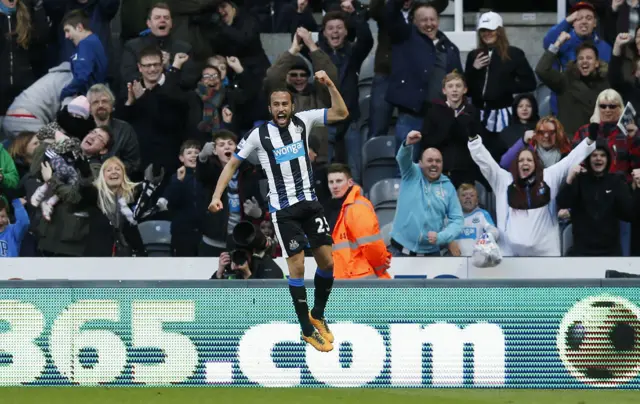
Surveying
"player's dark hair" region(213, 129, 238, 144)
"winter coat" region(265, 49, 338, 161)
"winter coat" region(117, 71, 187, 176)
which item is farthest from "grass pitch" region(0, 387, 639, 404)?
"winter coat" region(117, 71, 187, 176)

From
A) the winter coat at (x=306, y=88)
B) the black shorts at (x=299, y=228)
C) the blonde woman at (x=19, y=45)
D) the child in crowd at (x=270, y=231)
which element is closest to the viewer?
the black shorts at (x=299, y=228)

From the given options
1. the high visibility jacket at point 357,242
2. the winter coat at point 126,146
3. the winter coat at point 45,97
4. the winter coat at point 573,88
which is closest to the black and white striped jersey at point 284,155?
the high visibility jacket at point 357,242

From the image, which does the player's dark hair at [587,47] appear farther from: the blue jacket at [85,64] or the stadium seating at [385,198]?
the blue jacket at [85,64]

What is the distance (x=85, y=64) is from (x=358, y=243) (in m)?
4.14

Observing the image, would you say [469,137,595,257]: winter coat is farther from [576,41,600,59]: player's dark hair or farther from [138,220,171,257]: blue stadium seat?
[138,220,171,257]: blue stadium seat

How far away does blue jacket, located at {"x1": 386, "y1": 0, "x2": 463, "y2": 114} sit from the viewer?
44.1ft

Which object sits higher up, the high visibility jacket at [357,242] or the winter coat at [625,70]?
the winter coat at [625,70]

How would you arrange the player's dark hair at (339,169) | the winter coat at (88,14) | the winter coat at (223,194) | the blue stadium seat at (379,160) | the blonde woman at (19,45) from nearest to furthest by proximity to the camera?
the player's dark hair at (339,169) < the winter coat at (223,194) < the blue stadium seat at (379,160) < the blonde woman at (19,45) < the winter coat at (88,14)

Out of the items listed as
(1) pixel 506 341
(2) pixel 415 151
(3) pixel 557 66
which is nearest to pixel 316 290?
(1) pixel 506 341

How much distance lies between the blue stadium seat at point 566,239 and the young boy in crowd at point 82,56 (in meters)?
5.21

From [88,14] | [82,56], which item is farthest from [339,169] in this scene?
[88,14]

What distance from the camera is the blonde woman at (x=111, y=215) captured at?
41.8ft

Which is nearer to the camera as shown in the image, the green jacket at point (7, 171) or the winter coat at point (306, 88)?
the green jacket at point (7, 171)

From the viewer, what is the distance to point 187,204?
42.3 ft
